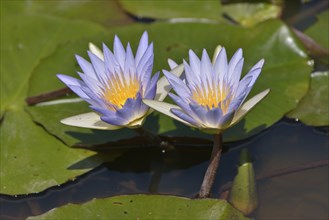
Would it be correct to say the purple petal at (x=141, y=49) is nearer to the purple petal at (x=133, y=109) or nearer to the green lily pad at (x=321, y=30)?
the purple petal at (x=133, y=109)

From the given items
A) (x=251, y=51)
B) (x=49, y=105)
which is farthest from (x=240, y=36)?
(x=49, y=105)

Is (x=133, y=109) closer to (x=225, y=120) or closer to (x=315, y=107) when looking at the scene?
(x=225, y=120)

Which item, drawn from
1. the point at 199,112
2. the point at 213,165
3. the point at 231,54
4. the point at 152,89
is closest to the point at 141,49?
the point at 152,89

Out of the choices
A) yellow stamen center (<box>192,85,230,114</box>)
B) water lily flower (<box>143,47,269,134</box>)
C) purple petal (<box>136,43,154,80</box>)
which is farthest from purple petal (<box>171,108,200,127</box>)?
purple petal (<box>136,43,154,80</box>)

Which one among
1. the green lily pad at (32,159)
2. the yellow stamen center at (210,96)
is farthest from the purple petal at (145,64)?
the green lily pad at (32,159)

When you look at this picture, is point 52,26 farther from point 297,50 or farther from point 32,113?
point 297,50

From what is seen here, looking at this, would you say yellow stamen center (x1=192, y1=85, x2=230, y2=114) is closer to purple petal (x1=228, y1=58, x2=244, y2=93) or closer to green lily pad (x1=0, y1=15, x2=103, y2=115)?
purple petal (x1=228, y1=58, x2=244, y2=93)

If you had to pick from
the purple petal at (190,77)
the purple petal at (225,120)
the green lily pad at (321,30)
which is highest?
the purple petal at (190,77)
